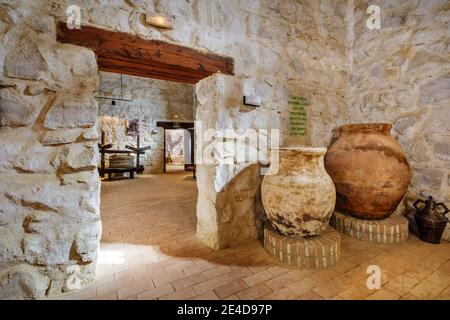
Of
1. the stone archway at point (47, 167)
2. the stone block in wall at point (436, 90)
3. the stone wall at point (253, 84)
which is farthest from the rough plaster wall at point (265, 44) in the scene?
the stone block in wall at point (436, 90)

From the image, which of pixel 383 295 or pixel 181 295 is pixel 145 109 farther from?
pixel 383 295

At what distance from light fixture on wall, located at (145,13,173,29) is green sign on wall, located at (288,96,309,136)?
4.83ft

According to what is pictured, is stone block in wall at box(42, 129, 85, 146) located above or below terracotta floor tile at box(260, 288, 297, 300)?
above

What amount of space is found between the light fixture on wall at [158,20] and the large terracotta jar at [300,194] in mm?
1419

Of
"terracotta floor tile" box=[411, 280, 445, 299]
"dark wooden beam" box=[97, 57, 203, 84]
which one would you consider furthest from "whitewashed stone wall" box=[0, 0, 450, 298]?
"terracotta floor tile" box=[411, 280, 445, 299]

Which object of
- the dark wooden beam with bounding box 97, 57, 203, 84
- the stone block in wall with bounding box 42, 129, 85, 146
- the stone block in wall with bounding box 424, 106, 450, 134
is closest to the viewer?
the stone block in wall with bounding box 42, 129, 85, 146

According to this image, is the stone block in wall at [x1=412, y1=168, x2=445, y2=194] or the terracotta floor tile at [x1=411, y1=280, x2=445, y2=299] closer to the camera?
the terracotta floor tile at [x1=411, y1=280, x2=445, y2=299]

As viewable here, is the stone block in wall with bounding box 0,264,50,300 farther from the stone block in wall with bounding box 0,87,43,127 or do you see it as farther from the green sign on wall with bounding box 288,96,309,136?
the green sign on wall with bounding box 288,96,309,136

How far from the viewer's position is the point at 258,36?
2.25 m

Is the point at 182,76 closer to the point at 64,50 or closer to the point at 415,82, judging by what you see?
the point at 64,50

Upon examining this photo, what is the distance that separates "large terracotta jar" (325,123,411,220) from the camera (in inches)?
84.6

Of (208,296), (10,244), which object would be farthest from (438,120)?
(10,244)

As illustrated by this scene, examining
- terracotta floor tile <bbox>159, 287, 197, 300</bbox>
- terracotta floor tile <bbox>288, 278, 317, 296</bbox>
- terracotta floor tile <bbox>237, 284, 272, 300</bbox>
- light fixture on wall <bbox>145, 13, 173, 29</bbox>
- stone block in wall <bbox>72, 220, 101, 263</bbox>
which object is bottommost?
terracotta floor tile <bbox>159, 287, 197, 300</bbox>
